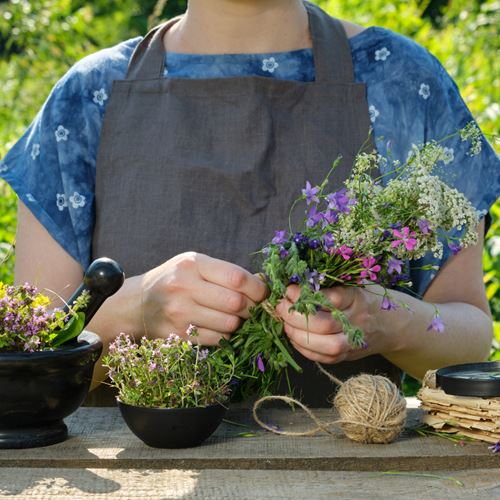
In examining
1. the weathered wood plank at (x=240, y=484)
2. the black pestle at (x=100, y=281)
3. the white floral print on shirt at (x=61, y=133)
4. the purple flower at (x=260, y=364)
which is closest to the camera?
the weathered wood plank at (x=240, y=484)

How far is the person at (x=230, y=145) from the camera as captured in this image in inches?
90.7

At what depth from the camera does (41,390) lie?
1.63 m

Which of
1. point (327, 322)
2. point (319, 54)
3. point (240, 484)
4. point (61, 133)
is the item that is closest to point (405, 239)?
point (327, 322)

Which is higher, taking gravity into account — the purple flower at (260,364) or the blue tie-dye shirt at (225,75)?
the blue tie-dye shirt at (225,75)

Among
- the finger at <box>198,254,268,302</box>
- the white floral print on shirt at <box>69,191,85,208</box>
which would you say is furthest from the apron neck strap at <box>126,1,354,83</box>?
the finger at <box>198,254,268,302</box>

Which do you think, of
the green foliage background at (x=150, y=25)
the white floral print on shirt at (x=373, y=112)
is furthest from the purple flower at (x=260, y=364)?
the green foliage background at (x=150, y=25)

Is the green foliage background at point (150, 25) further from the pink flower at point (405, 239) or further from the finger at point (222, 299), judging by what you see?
the pink flower at point (405, 239)

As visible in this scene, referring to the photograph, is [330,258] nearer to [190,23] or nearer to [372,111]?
[372,111]

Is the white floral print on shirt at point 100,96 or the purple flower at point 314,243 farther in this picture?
the white floral print on shirt at point 100,96

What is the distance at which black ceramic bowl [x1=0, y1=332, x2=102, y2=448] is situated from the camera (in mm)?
1598

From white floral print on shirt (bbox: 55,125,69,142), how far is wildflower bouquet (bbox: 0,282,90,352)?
76 cm

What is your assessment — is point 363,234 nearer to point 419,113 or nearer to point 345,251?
point 345,251

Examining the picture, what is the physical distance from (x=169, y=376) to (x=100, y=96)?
995 mm

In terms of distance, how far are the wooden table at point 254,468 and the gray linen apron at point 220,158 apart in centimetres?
59
